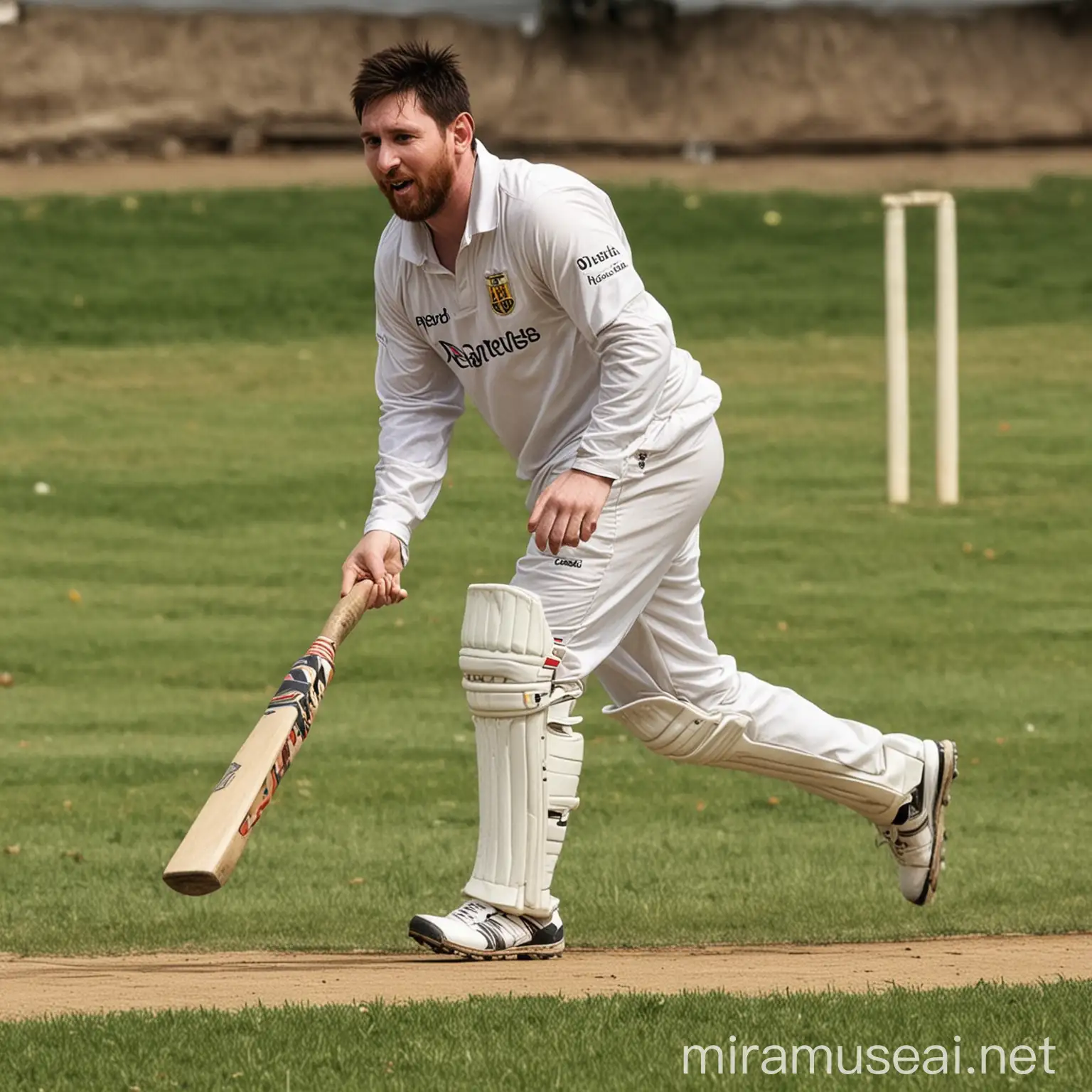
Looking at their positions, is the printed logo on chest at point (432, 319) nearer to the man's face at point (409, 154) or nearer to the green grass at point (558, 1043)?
the man's face at point (409, 154)

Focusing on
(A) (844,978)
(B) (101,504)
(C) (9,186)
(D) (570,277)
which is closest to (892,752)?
(A) (844,978)

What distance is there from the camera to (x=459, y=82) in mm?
6148

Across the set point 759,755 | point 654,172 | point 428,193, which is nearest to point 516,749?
point 759,755

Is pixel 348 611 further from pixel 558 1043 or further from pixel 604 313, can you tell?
pixel 558 1043

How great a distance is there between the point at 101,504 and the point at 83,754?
6225mm

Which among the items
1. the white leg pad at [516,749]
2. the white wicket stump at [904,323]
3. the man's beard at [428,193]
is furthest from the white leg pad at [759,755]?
the white wicket stump at [904,323]

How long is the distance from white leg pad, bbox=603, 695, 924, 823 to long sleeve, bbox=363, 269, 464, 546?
0.82 m

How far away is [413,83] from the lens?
19.7 ft

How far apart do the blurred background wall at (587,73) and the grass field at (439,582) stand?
5.78ft

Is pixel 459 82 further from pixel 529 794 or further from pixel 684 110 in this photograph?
pixel 684 110

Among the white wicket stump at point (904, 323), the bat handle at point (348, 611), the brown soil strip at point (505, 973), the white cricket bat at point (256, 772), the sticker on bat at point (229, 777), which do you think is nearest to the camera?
the white cricket bat at point (256, 772)

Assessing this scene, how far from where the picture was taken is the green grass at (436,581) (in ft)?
26.5

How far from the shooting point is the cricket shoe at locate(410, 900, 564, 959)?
19.7ft

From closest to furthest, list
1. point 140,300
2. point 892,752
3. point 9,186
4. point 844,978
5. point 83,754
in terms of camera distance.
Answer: point 844,978, point 892,752, point 83,754, point 140,300, point 9,186
